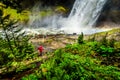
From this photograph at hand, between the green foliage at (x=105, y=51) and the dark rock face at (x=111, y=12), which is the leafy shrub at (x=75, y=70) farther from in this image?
the dark rock face at (x=111, y=12)

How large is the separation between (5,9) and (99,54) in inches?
1461

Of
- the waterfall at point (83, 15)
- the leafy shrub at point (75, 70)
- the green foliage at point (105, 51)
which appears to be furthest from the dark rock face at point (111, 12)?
the leafy shrub at point (75, 70)

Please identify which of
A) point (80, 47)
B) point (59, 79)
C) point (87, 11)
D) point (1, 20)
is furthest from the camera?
point (87, 11)

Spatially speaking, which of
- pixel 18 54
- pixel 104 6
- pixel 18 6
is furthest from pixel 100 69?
pixel 18 6

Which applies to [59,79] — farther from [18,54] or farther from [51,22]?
[51,22]

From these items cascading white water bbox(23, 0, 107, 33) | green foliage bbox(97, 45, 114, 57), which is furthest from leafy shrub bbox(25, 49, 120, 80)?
cascading white water bbox(23, 0, 107, 33)

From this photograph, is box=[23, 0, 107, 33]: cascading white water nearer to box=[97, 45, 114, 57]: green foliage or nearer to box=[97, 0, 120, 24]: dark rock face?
box=[97, 0, 120, 24]: dark rock face

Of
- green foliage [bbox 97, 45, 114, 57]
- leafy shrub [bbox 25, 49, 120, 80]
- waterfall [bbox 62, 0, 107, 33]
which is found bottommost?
leafy shrub [bbox 25, 49, 120, 80]

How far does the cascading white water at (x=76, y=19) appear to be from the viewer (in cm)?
4375

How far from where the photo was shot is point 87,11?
152ft

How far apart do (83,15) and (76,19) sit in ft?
4.41

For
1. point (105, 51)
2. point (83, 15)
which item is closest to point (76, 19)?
point (83, 15)

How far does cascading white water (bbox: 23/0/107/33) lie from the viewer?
43.8 metres

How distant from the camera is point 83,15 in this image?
46.3 meters
